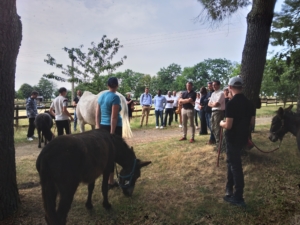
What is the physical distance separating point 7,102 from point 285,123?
4.88 meters

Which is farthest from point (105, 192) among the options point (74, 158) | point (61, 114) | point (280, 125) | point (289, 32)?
point (289, 32)

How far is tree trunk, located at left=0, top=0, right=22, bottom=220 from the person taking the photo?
3.13 m

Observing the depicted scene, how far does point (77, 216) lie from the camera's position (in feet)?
11.1

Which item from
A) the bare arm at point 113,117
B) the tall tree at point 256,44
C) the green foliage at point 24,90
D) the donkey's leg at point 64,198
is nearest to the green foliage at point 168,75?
the green foliage at point 24,90

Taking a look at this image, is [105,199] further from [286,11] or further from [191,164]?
[286,11]

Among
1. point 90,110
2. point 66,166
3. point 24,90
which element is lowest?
point 66,166

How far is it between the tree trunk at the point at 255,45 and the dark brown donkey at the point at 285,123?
2.98 ft

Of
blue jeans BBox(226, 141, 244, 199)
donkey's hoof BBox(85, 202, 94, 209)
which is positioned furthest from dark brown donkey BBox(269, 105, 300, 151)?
donkey's hoof BBox(85, 202, 94, 209)

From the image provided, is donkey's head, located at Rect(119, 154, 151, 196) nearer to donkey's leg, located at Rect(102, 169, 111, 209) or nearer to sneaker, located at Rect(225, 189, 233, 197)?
donkey's leg, located at Rect(102, 169, 111, 209)

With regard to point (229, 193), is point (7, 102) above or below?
above

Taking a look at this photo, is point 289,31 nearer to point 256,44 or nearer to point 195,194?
point 256,44

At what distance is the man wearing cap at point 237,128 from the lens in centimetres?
350

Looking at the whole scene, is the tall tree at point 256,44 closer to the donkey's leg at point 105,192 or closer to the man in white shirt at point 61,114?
the donkey's leg at point 105,192

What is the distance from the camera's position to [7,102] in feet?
10.5
